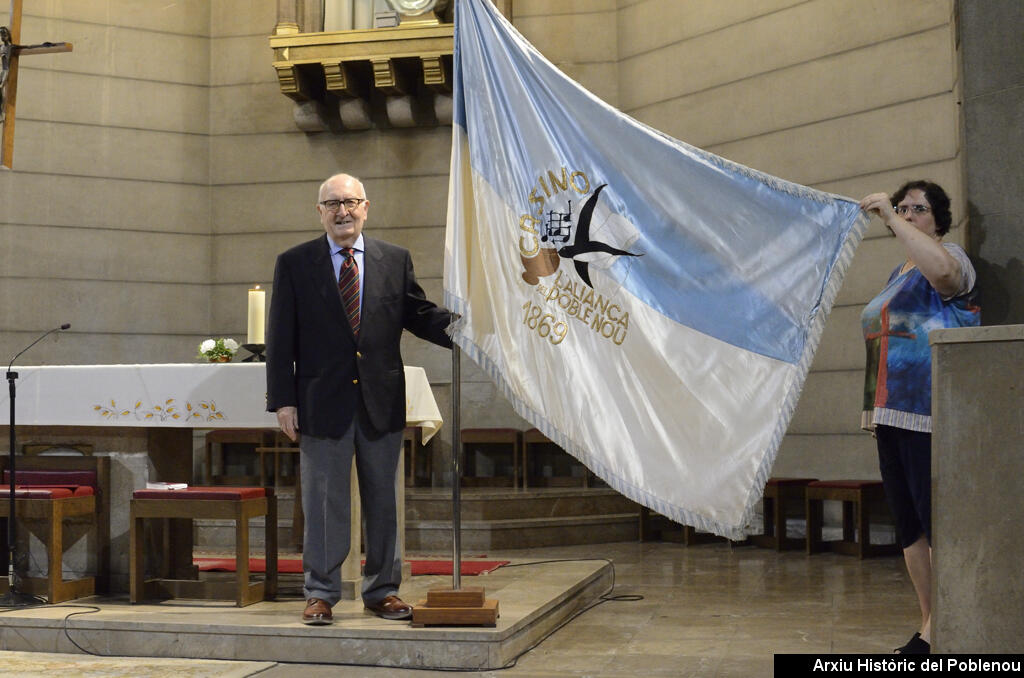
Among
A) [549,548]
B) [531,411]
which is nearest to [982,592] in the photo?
[531,411]

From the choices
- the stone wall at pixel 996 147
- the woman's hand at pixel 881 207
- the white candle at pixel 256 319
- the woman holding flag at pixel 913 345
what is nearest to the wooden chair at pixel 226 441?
the white candle at pixel 256 319

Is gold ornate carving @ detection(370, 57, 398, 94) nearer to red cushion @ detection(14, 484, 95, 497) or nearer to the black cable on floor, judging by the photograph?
red cushion @ detection(14, 484, 95, 497)

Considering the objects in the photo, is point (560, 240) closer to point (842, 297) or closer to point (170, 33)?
point (842, 297)

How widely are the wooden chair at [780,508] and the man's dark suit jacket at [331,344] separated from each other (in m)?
3.54

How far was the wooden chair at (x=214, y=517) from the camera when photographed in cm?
440

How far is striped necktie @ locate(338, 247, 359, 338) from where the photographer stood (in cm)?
411

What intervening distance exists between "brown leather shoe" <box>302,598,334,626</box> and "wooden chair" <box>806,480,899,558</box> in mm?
3787

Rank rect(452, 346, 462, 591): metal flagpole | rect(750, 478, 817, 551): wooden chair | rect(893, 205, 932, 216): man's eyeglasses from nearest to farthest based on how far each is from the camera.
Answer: rect(893, 205, 932, 216): man's eyeglasses
rect(452, 346, 462, 591): metal flagpole
rect(750, 478, 817, 551): wooden chair

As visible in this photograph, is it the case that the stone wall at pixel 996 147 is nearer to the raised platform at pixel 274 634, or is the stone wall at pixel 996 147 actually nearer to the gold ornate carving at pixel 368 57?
the raised platform at pixel 274 634

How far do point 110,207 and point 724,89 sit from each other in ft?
15.8

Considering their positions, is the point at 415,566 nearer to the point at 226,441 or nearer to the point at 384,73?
the point at 226,441

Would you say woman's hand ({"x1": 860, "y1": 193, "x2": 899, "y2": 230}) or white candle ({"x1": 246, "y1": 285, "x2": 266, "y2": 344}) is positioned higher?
woman's hand ({"x1": 860, "y1": 193, "x2": 899, "y2": 230})

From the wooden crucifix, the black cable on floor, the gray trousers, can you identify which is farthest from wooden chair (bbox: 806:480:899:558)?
the wooden crucifix

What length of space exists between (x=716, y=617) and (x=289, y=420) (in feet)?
6.79
